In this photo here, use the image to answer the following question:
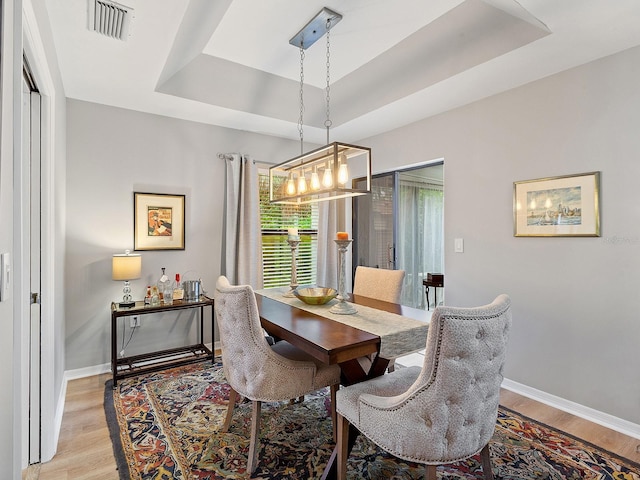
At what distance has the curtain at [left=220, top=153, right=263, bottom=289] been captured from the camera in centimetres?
374

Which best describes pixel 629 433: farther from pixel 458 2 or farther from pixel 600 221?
pixel 458 2

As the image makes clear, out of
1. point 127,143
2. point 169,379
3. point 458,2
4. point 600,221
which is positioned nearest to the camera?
point 458,2

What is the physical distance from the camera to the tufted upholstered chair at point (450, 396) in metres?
1.26

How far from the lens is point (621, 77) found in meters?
2.26

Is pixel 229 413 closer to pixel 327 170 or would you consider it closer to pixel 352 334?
pixel 352 334

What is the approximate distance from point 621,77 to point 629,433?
2291mm

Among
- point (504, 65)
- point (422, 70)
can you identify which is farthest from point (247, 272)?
point (504, 65)

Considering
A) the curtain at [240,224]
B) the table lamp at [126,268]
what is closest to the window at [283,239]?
the curtain at [240,224]

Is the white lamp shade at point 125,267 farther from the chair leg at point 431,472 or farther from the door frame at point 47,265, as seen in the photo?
the chair leg at point 431,472

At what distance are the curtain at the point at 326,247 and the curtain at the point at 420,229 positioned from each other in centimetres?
87

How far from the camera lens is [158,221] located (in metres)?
3.42

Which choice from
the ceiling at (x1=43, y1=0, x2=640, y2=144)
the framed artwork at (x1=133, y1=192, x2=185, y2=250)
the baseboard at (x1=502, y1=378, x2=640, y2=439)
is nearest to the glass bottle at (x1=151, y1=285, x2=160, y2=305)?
the framed artwork at (x1=133, y1=192, x2=185, y2=250)

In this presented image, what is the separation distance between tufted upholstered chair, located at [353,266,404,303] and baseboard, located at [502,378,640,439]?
48.3 inches

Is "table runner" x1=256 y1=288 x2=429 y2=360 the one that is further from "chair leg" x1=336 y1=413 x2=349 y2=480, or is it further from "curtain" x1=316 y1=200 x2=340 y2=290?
"curtain" x1=316 y1=200 x2=340 y2=290
